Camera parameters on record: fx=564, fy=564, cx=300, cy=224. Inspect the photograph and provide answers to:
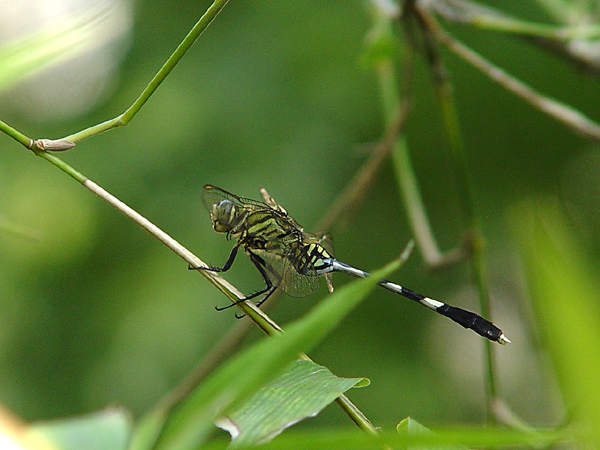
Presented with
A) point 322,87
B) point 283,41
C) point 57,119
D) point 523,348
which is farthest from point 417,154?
point 57,119

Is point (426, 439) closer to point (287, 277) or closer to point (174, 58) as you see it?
point (174, 58)

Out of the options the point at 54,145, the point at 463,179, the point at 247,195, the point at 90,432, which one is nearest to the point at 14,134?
the point at 54,145

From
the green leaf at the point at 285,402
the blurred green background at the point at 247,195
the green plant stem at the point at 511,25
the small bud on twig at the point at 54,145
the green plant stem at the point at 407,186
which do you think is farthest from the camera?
the blurred green background at the point at 247,195

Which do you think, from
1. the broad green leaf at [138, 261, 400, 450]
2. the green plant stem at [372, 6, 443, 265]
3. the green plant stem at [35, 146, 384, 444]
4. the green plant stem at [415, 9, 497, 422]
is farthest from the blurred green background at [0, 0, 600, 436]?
the broad green leaf at [138, 261, 400, 450]

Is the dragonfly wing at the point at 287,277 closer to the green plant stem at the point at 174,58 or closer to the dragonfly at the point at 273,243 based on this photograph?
the dragonfly at the point at 273,243

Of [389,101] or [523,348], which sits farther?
[523,348]

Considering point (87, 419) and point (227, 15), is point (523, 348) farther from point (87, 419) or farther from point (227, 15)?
point (87, 419)

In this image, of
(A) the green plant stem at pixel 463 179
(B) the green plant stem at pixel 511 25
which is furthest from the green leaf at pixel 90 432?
(B) the green plant stem at pixel 511 25

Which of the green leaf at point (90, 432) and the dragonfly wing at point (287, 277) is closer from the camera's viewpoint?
the green leaf at point (90, 432)
